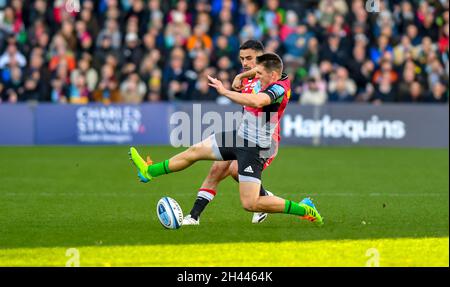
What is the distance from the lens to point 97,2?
25.4 meters

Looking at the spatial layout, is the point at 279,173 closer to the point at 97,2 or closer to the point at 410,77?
the point at 410,77

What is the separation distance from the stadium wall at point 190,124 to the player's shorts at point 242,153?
11.9 m

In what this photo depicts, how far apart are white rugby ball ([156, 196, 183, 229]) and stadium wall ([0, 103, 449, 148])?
38.5ft

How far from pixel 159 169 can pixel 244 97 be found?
4.71 feet

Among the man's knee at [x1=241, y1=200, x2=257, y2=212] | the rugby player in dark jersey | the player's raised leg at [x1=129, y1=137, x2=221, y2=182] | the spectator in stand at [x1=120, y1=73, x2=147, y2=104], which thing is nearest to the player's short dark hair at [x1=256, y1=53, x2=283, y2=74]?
the rugby player in dark jersey

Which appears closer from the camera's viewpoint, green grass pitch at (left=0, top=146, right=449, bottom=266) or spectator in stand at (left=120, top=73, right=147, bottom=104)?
green grass pitch at (left=0, top=146, right=449, bottom=266)

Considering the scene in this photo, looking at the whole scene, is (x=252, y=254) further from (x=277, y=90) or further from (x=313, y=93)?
(x=313, y=93)

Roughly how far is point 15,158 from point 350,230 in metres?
10.6

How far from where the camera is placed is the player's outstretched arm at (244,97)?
9.56 m

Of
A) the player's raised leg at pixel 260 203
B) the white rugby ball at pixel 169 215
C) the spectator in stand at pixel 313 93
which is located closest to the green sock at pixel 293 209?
the player's raised leg at pixel 260 203

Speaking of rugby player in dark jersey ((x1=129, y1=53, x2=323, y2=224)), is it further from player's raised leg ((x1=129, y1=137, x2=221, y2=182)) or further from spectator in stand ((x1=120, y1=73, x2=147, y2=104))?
spectator in stand ((x1=120, y1=73, x2=147, y2=104))

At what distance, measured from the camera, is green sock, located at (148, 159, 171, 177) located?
1062 cm

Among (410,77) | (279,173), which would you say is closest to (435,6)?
(410,77)
